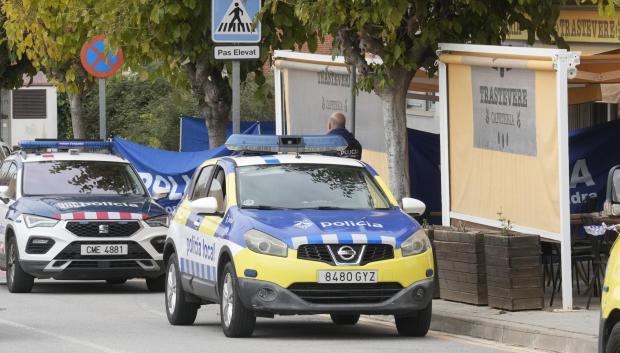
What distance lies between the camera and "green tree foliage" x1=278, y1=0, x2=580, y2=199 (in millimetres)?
17672

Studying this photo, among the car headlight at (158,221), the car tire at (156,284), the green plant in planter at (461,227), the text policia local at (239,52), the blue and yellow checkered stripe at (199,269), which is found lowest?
the car tire at (156,284)

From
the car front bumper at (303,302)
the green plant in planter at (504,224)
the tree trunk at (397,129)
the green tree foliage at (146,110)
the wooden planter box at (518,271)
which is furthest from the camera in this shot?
the green tree foliage at (146,110)

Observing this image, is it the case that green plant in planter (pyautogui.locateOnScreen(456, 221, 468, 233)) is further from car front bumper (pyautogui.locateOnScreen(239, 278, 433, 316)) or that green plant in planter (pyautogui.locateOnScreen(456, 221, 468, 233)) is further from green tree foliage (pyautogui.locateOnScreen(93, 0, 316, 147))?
Result: green tree foliage (pyautogui.locateOnScreen(93, 0, 316, 147))

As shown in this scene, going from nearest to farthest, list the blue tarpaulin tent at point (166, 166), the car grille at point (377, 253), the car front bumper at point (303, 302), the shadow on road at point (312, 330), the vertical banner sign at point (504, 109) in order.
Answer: the car front bumper at point (303, 302)
the car grille at point (377, 253)
the shadow on road at point (312, 330)
the vertical banner sign at point (504, 109)
the blue tarpaulin tent at point (166, 166)

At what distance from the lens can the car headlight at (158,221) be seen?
19719mm

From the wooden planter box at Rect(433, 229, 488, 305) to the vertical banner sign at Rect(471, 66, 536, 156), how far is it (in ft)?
3.49

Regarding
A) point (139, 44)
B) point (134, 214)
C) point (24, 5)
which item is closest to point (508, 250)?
point (134, 214)

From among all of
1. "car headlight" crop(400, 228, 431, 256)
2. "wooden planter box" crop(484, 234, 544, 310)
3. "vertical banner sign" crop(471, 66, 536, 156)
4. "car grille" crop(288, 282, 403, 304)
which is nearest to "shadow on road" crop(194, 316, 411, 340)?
"car grille" crop(288, 282, 403, 304)

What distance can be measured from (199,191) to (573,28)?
35.3 feet

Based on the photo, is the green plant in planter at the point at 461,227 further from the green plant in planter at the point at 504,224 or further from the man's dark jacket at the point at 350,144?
the man's dark jacket at the point at 350,144

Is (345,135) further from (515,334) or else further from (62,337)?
(515,334)

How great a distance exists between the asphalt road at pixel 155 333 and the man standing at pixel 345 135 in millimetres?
2937

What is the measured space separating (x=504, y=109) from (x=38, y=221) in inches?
236

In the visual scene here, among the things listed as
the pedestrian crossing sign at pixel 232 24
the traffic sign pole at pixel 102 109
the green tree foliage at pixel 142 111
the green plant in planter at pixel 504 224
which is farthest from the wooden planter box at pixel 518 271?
the green tree foliage at pixel 142 111
